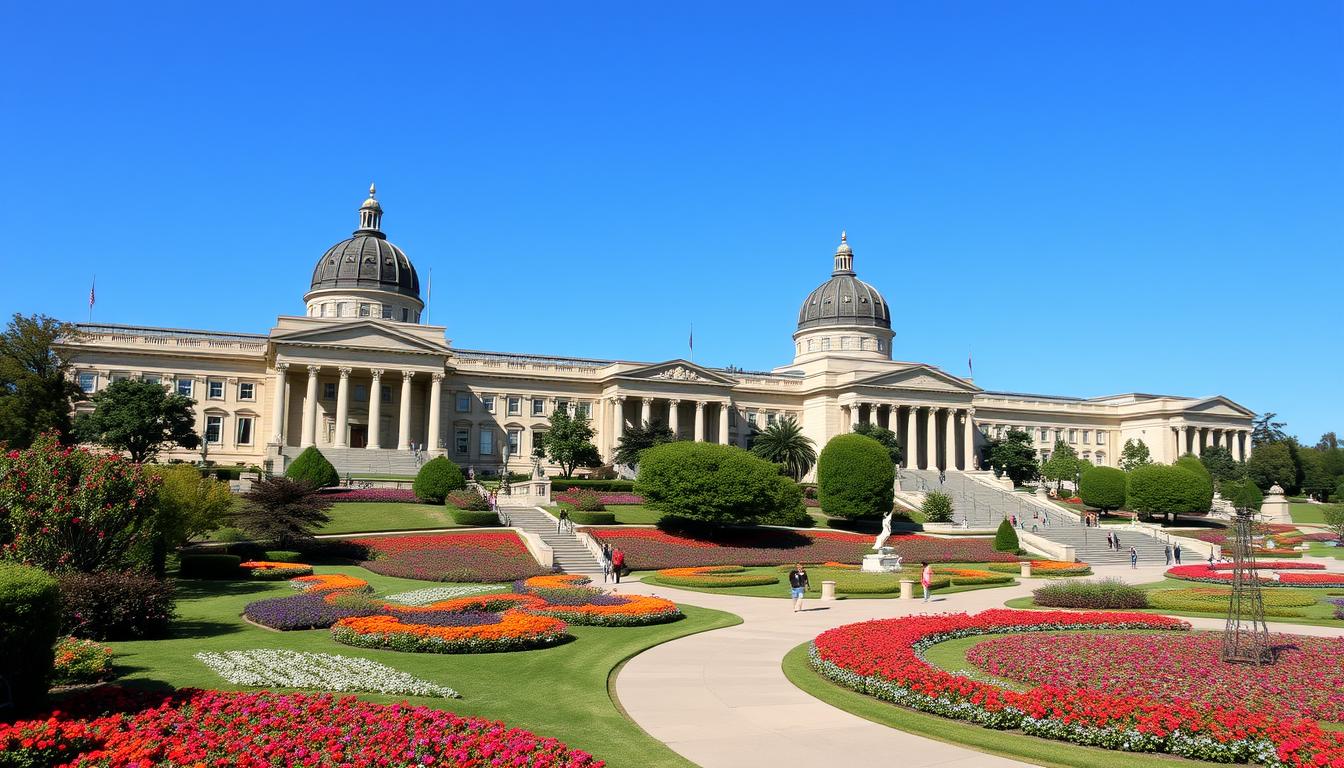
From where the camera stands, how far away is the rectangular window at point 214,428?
3371 inches

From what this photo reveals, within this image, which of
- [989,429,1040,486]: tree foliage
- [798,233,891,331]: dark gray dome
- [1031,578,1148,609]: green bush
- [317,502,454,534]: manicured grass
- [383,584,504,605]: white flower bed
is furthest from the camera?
[798,233,891,331]: dark gray dome

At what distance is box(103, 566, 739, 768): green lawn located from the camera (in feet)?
49.3

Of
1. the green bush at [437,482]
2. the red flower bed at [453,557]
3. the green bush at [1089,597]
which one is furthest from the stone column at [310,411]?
the green bush at [1089,597]

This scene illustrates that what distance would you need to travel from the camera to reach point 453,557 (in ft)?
144

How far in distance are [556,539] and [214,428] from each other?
49902 mm

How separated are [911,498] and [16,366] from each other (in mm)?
63751

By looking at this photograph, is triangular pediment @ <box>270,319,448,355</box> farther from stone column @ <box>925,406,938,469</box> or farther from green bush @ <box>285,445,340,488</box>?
stone column @ <box>925,406,938,469</box>

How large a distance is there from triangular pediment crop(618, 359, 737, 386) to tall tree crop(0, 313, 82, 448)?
165ft

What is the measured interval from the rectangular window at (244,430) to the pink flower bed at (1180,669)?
7859 centimetres

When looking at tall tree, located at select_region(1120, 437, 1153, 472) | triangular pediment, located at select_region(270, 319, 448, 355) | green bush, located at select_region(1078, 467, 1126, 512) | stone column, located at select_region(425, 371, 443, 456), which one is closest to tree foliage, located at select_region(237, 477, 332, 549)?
stone column, located at select_region(425, 371, 443, 456)

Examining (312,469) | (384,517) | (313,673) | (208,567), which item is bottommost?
(313,673)

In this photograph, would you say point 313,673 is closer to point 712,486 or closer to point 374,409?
point 712,486

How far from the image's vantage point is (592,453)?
8400 centimetres

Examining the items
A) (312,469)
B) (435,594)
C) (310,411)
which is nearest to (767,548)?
(435,594)
